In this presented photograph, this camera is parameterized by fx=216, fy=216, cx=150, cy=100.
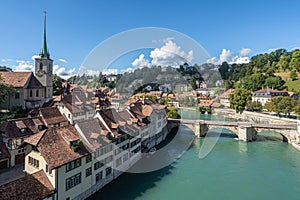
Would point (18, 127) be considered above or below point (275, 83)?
below

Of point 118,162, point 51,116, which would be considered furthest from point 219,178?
point 51,116

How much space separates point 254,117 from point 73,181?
49850 mm

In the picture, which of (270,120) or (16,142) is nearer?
(16,142)

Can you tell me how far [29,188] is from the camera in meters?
12.5

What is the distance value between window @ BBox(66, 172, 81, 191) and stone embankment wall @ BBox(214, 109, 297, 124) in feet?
144

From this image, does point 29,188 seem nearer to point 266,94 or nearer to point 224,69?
point 266,94

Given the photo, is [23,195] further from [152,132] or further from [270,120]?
[270,120]

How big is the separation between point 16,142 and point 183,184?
49.2ft

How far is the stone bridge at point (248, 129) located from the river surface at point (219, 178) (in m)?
4.08

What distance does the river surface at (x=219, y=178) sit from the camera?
1748 cm

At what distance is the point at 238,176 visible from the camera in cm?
2114

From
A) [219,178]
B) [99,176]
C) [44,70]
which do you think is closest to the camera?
[99,176]

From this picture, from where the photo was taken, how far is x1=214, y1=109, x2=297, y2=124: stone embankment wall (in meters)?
45.8

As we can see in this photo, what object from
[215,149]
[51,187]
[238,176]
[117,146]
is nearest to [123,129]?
[117,146]
